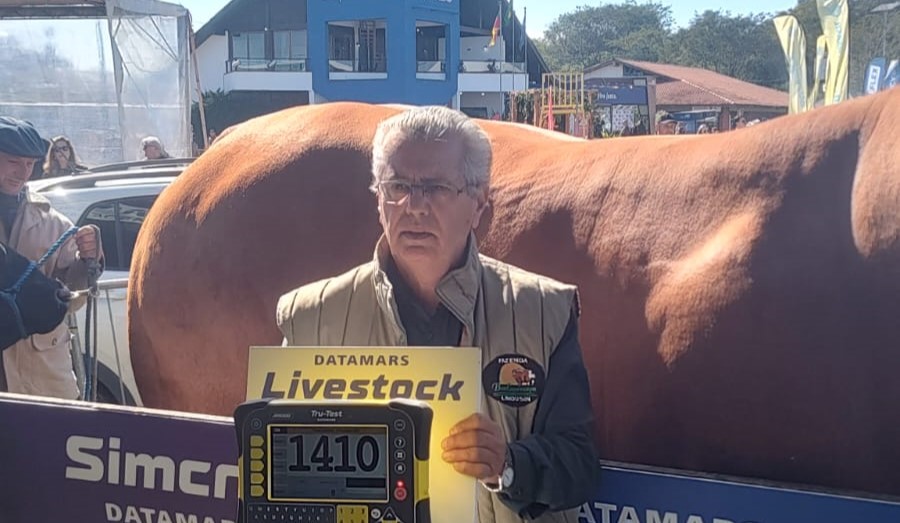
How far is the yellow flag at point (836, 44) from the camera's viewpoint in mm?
12545

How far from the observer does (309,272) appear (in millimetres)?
3105

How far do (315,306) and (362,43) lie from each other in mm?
36814

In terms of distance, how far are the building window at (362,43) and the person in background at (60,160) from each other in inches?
1081

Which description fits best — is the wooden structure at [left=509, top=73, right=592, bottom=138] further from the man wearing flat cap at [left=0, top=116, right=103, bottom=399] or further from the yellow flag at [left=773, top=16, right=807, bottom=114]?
the man wearing flat cap at [left=0, top=116, right=103, bottom=399]

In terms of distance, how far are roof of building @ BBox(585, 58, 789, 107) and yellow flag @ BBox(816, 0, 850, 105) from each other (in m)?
20.7

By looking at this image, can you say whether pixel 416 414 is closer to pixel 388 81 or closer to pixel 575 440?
pixel 575 440

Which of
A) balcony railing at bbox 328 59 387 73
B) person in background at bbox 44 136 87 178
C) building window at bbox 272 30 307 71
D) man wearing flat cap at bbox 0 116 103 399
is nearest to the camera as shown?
man wearing flat cap at bbox 0 116 103 399

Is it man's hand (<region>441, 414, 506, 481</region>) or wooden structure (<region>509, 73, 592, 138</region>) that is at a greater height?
wooden structure (<region>509, 73, 592, 138</region>)

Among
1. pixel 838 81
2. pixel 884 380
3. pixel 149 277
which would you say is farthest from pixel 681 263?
pixel 838 81

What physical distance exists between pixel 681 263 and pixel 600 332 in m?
0.28

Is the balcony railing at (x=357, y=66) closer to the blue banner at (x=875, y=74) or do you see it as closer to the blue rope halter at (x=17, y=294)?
the blue banner at (x=875, y=74)

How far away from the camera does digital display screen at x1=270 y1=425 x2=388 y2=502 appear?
5.27 ft

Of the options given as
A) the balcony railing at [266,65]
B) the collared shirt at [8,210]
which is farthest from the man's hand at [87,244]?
the balcony railing at [266,65]

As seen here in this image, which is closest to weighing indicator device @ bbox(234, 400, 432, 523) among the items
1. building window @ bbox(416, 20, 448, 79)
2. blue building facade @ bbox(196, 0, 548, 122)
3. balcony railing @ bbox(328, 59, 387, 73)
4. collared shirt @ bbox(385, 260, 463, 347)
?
collared shirt @ bbox(385, 260, 463, 347)
